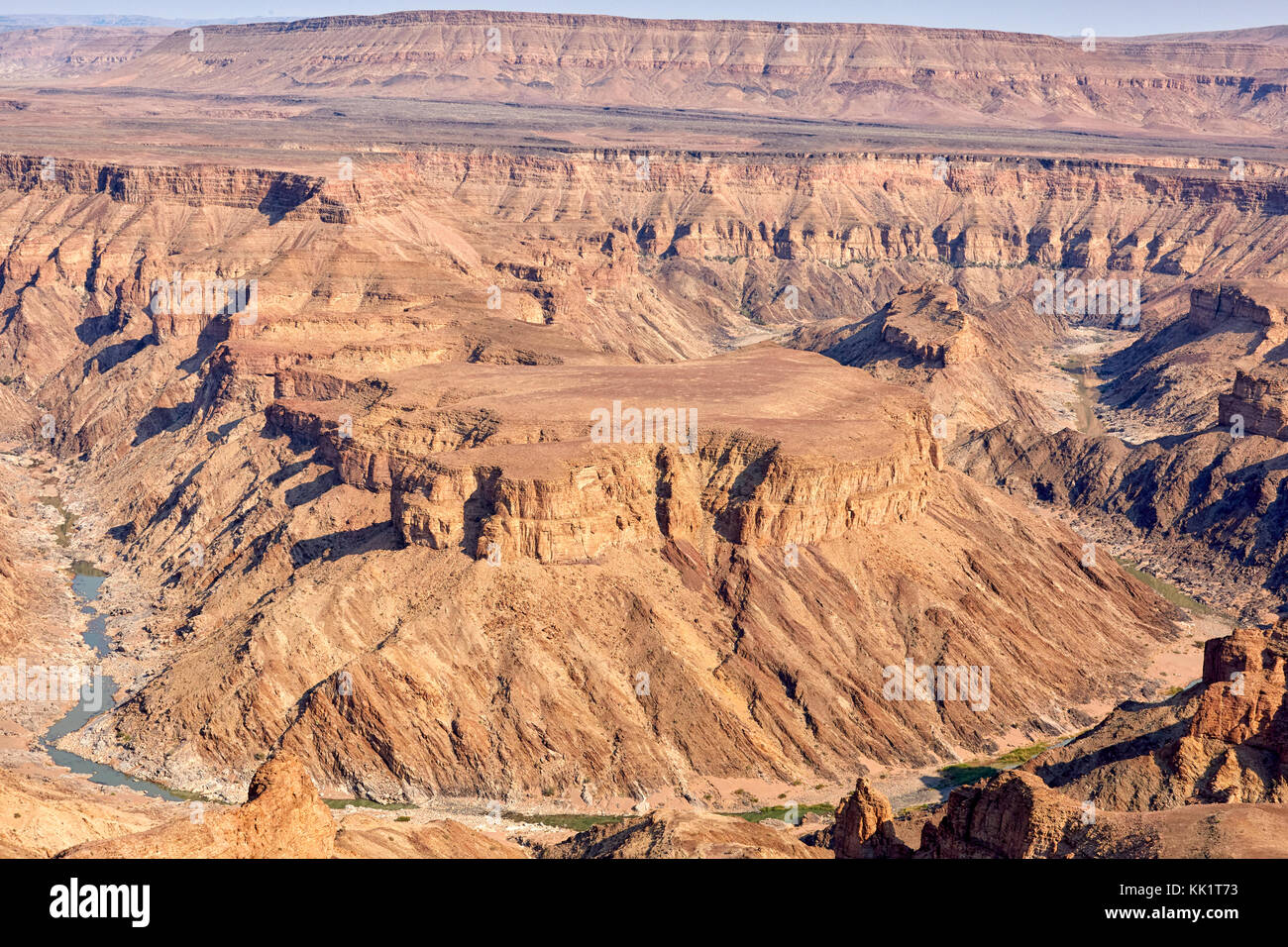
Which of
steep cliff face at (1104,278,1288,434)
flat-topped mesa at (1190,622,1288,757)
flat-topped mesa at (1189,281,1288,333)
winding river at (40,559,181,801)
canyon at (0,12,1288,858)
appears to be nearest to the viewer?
flat-topped mesa at (1190,622,1288,757)

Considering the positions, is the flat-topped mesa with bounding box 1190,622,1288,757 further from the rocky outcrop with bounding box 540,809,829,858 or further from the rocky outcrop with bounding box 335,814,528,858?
the rocky outcrop with bounding box 335,814,528,858

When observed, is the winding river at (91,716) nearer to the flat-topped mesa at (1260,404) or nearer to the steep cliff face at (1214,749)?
the steep cliff face at (1214,749)

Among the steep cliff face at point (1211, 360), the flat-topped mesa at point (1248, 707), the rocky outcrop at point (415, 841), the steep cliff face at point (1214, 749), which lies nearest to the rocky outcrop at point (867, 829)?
the steep cliff face at point (1214, 749)

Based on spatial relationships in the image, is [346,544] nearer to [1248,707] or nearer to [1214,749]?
[1214,749]

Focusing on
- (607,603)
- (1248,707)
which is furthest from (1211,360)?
(1248,707)

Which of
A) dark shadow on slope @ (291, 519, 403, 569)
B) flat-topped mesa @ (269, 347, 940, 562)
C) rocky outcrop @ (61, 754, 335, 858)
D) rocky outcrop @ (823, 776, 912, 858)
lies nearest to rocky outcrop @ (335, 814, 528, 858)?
rocky outcrop @ (61, 754, 335, 858)

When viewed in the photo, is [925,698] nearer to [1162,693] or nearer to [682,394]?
[1162,693]
